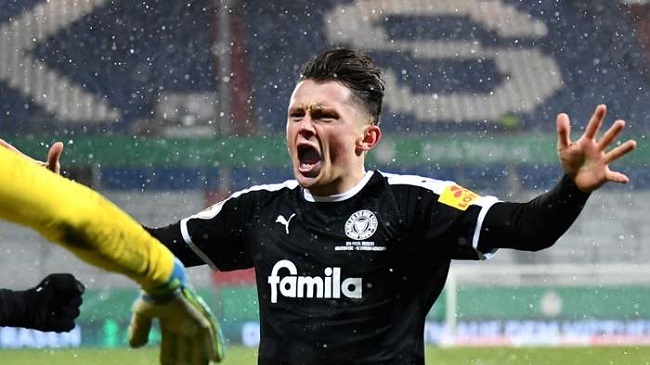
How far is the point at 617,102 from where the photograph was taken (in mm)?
14438

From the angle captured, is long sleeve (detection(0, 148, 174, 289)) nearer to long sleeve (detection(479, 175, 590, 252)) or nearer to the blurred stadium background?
long sleeve (detection(479, 175, 590, 252))

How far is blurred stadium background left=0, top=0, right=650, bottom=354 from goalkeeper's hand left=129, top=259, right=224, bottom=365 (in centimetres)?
977

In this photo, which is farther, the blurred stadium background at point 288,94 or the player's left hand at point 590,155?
the blurred stadium background at point 288,94

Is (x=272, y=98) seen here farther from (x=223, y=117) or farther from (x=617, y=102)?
(x=617, y=102)

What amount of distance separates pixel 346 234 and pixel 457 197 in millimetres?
310

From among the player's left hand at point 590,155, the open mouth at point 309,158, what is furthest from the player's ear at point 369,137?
the player's left hand at point 590,155

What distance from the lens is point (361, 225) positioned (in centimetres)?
361

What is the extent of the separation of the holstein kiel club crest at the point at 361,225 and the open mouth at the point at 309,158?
0.16 m

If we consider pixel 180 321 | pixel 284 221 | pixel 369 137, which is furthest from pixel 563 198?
pixel 180 321

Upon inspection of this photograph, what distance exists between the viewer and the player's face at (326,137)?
364 cm

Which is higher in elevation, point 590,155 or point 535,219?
point 590,155

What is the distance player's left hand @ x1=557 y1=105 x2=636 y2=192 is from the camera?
10.4 feet

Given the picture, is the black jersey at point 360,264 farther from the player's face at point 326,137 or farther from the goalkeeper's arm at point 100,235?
the goalkeeper's arm at point 100,235

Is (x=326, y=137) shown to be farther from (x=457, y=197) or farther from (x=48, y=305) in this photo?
(x=48, y=305)
